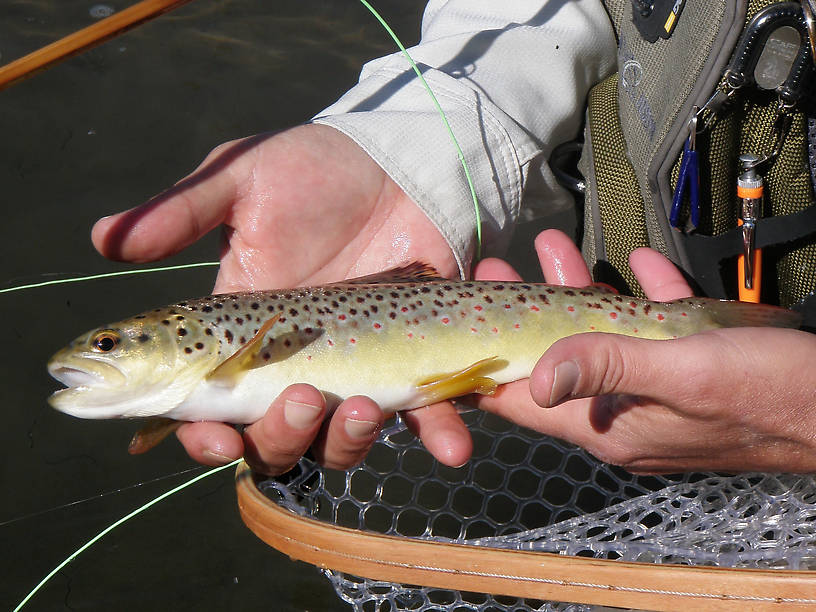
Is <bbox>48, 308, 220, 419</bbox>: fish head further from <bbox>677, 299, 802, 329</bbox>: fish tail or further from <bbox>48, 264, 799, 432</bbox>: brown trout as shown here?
<bbox>677, 299, 802, 329</bbox>: fish tail

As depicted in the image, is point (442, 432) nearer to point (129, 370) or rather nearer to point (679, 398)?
point (679, 398)

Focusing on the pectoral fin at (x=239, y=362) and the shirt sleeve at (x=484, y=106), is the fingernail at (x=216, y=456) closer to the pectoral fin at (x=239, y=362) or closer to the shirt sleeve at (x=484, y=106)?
the pectoral fin at (x=239, y=362)

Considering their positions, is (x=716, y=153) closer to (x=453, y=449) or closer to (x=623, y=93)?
(x=623, y=93)

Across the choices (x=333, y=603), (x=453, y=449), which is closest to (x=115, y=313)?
(x=333, y=603)

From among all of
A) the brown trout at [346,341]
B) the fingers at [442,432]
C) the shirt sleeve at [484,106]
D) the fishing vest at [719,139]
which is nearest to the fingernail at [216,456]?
the brown trout at [346,341]

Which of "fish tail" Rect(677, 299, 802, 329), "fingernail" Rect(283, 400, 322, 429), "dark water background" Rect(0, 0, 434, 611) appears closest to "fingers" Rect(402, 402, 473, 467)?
"fingernail" Rect(283, 400, 322, 429)

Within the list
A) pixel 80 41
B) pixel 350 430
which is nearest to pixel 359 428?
pixel 350 430
